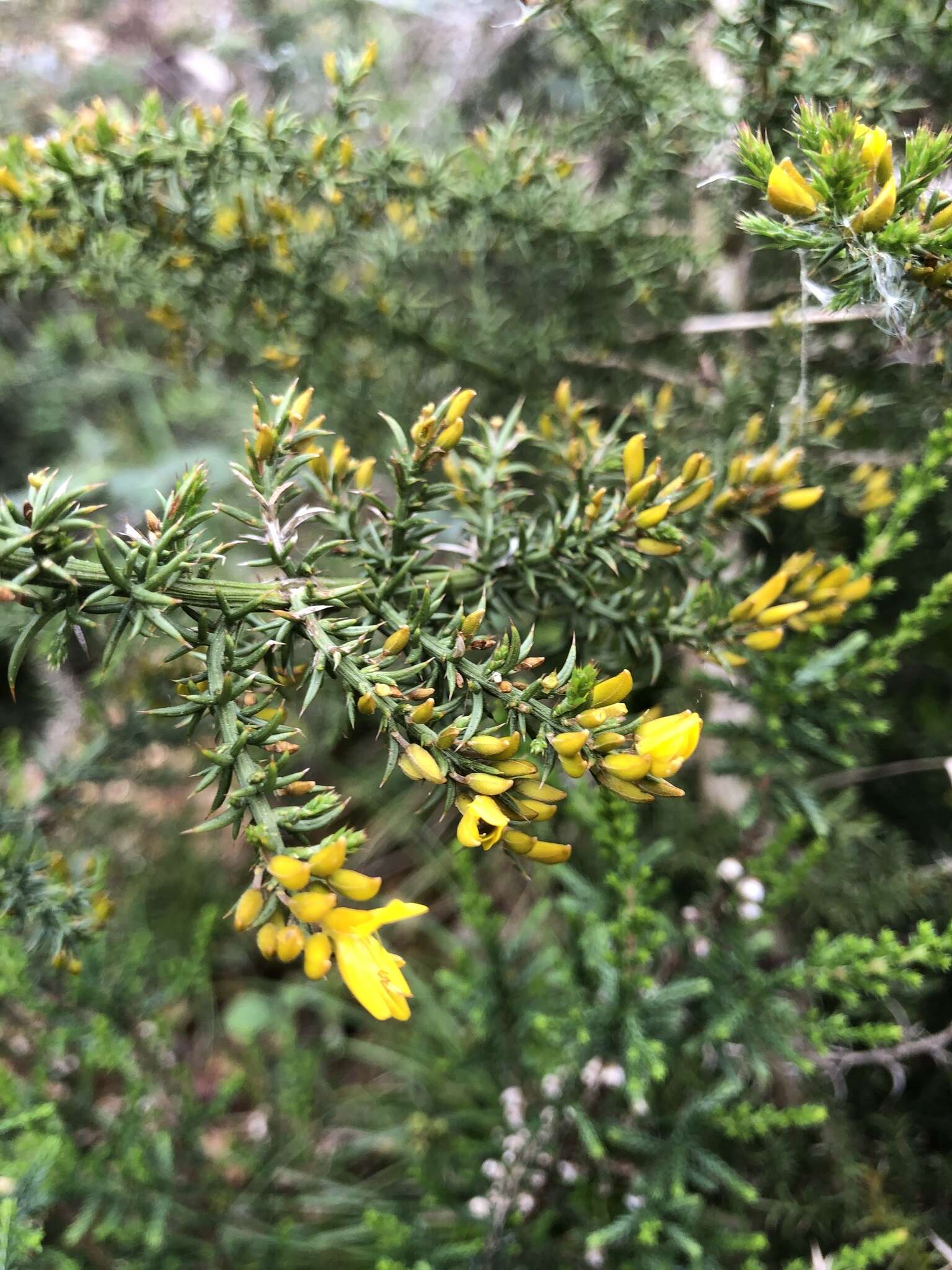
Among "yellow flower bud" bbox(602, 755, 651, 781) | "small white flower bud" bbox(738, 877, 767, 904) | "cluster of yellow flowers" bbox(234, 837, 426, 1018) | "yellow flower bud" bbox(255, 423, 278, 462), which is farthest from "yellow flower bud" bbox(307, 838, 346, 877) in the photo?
"small white flower bud" bbox(738, 877, 767, 904)

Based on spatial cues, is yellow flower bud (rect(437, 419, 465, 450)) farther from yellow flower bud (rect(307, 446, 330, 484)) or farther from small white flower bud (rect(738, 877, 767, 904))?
small white flower bud (rect(738, 877, 767, 904))

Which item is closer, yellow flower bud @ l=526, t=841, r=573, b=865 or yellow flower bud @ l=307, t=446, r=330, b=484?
yellow flower bud @ l=526, t=841, r=573, b=865

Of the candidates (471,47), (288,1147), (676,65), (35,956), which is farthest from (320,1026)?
(471,47)

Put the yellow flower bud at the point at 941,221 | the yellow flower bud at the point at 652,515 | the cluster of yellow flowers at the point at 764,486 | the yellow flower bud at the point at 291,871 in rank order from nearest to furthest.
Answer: the yellow flower bud at the point at 291,871
the yellow flower bud at the point at 941,221
the yellow flower bud at the point at 652,515
the cluster of yellow flowers at the point at 764,486

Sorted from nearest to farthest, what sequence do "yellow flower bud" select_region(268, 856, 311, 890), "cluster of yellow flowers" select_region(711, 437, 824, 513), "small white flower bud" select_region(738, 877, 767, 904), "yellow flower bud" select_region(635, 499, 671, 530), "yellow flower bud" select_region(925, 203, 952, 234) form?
"yellow flower bud" select_region(268, 856, 311, 890)
"yellow flower bud" select_region(925, 203, 952, 234)
"yellow flower bud" select_region(635, 499, 671, 530)
"cluster of yellow flowers" select_region(711, 437, 824, 513)
"small white flower bud" select_region(738, 877, 767, 904)

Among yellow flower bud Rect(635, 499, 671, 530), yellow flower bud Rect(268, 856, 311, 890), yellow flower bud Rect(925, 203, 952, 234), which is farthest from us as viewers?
yellow flower bud Rect(635, 499, 671, 530)

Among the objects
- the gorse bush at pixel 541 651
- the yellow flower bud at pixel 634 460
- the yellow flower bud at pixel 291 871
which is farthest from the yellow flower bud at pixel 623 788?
the yellow flower bud at pixel 634 460

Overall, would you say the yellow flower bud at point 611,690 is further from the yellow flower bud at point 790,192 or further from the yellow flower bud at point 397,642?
the yellow flower bud at point 790,192

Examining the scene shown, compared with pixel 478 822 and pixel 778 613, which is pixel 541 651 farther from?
pixel 478 822
